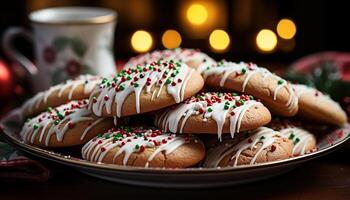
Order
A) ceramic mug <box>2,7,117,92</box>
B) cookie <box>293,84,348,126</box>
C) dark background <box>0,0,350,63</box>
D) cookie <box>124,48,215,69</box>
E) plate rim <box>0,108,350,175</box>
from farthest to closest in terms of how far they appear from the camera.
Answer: dark background <box>0,0,350,63</box> < ceramic mug <box>2,7,117,92</box> < cookie <box>124,48,215,69</box> < cookie <box>293,84,348,126</box> < plate rim <box>0,108,350,175</box>

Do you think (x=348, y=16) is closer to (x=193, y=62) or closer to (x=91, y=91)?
(x=193, y=62)

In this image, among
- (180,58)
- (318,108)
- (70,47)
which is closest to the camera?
(318,108)

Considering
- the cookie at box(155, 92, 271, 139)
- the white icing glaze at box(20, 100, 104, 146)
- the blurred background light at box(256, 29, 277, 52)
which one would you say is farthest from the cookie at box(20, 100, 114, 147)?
the blurred background light at box(256, 29, 277, 52)

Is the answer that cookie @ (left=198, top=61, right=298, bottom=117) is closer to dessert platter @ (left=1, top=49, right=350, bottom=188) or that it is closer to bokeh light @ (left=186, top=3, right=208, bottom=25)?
dessert platter @ (left=1, top=49, right=350, bottom=188)

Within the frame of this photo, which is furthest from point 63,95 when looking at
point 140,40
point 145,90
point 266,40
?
point 266,40

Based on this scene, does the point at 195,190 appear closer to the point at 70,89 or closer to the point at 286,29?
the point at 70,89

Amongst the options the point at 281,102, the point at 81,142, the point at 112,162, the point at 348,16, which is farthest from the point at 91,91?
the point at 348,16

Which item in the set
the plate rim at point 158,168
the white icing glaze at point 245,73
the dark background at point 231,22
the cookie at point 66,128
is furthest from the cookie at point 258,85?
the dark background at point 231,22
